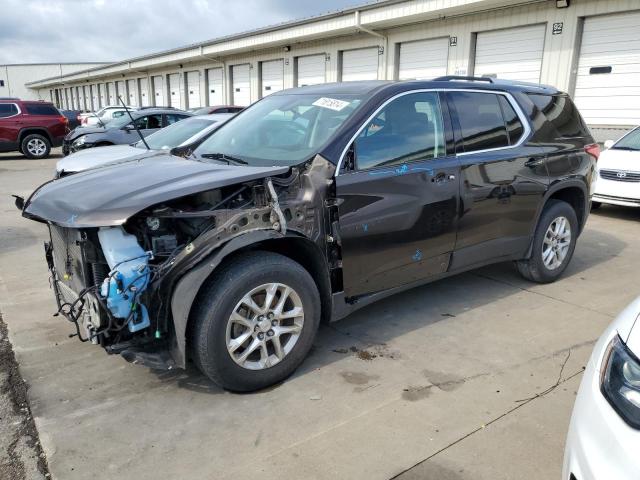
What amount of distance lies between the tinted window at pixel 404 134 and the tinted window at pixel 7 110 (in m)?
16.8

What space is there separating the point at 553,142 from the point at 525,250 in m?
1.02

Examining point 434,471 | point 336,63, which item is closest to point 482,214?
point 434,471

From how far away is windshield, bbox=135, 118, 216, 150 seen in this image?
Answer: 26.4ft

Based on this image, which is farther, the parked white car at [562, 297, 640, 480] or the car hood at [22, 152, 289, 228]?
the car hood at [22, 152, 289, 228]

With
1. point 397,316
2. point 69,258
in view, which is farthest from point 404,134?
point 69,258

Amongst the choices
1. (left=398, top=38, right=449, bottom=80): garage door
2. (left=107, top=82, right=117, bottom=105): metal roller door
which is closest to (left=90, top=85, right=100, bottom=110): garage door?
(left=107, top=82, right=117, bottom=105): metal roller door

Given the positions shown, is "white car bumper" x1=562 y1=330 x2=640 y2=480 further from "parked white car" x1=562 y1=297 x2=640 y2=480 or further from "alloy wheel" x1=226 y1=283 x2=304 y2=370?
"alloy wheel" x1=226 y1=283 x2=304 y2=370

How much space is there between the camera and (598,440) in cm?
171

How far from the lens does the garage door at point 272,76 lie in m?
21.7

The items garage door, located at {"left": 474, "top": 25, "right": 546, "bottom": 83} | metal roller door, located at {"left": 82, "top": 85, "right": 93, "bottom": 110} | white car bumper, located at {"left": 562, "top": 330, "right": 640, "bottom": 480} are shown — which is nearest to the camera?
Result: white car bumper, located at {"left": 562, "top": 330, "right": 640, "bottom": 480}

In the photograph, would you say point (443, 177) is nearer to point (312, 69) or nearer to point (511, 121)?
point (511, 121)

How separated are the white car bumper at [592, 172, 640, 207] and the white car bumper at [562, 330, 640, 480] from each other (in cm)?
683

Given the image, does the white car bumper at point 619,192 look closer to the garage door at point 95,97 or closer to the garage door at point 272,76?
the garage door at point 272,76

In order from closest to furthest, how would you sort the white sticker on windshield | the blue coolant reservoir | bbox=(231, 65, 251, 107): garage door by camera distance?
1. the blue coolant reservoir
2. the white sticker on windshield
3. bbox=(231, 65, 251, 107): garage door
